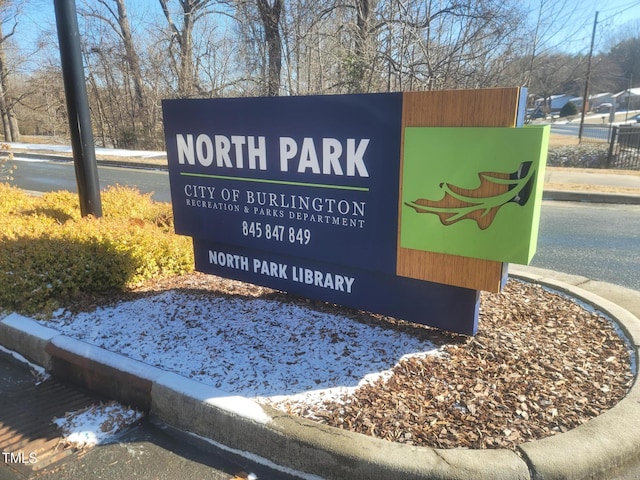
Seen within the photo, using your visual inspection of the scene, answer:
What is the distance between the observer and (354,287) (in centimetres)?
380

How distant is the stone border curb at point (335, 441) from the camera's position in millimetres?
2365

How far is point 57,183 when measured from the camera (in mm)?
14742

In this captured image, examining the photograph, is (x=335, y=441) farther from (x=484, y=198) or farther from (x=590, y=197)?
(x=590, y=197)

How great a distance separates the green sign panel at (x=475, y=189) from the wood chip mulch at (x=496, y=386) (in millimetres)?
773

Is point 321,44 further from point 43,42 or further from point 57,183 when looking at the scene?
point 43,42

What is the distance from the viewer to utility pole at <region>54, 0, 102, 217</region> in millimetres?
5770

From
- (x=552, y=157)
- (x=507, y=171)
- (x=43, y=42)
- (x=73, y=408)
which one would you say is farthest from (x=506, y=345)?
(x=43, y=42)

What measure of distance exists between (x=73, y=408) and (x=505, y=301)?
357 cm

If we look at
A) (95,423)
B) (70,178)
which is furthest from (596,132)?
(95,423)

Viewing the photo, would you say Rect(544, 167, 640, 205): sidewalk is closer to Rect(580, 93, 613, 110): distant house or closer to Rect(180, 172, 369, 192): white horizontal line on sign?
Rect(180, 172, 369, 192): white horizontal line on sign

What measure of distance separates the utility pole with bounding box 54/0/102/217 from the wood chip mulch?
3926mm

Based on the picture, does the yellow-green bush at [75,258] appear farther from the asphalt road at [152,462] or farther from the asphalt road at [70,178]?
the asphalt road at [70,178]

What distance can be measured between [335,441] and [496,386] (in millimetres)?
1144

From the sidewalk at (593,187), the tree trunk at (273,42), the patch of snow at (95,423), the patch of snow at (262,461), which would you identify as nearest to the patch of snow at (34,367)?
the patch of snow at (95,423)
